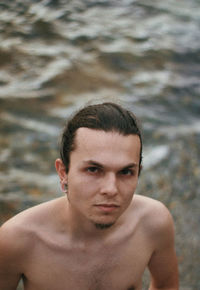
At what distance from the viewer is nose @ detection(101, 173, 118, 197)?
51.8 inches

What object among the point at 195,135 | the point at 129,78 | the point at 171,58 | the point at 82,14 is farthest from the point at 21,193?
the point at 82,14

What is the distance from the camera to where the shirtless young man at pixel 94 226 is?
4.43 feet

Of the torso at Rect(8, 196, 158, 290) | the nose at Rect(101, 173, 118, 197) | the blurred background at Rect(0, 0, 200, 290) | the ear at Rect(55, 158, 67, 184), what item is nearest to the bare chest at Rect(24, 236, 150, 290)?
the torso at Rect(8, 196, 158, 290)

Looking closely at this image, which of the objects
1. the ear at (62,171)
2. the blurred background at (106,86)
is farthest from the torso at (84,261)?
the blurred background at (106,86)

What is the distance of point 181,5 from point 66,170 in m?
3.94

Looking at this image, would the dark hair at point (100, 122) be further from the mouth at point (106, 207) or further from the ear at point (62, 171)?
the mouth at point (106, 207)

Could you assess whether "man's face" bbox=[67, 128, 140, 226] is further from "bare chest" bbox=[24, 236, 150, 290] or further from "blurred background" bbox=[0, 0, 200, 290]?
"blurred background" bbox=[0, 0, 200, 290]

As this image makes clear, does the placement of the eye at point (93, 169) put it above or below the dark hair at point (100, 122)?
below

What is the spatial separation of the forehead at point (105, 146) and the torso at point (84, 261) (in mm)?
379

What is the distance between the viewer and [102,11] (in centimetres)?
482

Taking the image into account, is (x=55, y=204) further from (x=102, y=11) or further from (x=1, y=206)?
(x=102, y=11)

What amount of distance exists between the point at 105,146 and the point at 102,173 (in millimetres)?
83

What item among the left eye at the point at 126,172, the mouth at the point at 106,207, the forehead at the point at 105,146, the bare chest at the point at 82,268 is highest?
the forehead at the point at 105,146

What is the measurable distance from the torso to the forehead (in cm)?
38
